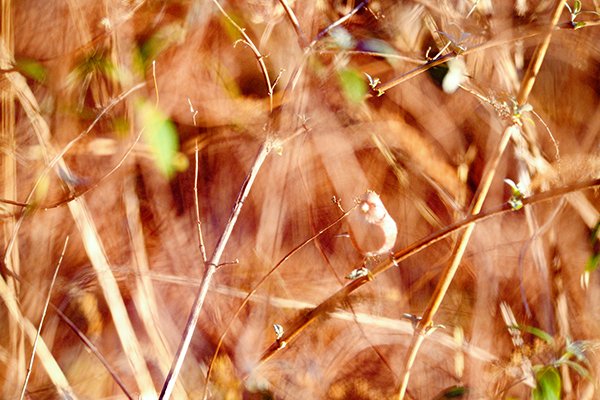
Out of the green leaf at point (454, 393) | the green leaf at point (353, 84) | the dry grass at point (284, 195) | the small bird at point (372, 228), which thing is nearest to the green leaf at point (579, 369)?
the dry grass at point (284, 195)

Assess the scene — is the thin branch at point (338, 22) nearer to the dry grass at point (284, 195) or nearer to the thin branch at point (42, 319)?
the dry grass at point (284, 195)

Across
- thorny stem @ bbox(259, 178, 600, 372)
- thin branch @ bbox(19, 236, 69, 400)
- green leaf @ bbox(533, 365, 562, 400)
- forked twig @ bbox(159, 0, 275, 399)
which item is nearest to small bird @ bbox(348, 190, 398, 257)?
thorny stem @ bbox(259, 178, 600, 372)

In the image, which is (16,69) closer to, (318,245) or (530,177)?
(318,245)

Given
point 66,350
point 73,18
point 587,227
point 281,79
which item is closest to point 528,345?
point 587,227

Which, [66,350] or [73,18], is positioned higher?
[73,18]

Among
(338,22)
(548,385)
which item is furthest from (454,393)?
(338,22)

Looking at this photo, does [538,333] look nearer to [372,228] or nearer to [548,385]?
[548,385]
